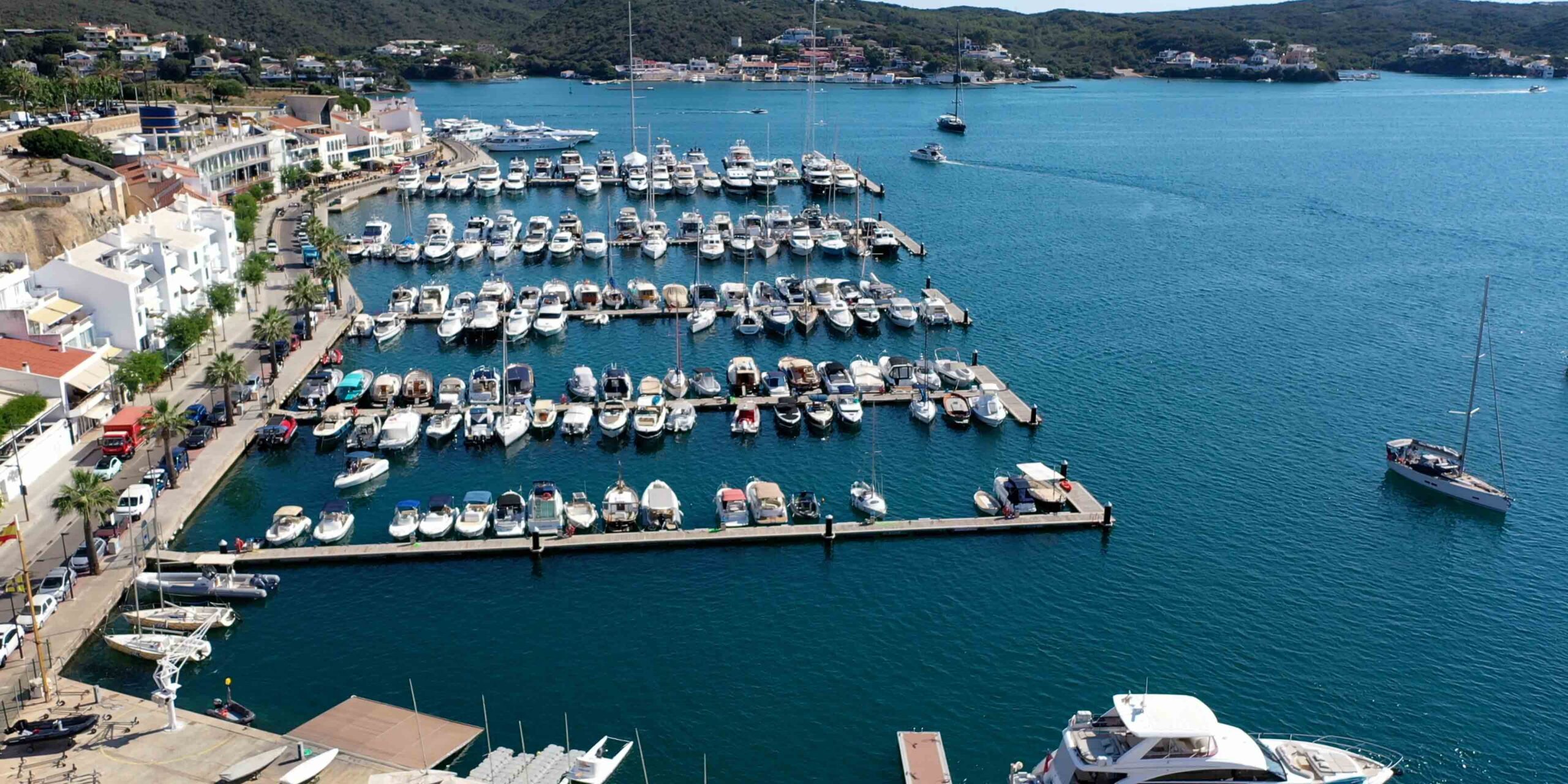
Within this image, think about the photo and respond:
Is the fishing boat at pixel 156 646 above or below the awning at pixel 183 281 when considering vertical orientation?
below

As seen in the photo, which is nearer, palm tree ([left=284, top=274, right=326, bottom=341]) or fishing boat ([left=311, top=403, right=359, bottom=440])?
fishing boat ([left=311, top=403, right=359, bottom=440])

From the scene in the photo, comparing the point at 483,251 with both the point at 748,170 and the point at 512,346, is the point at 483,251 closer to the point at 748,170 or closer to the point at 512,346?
the point at 512,346

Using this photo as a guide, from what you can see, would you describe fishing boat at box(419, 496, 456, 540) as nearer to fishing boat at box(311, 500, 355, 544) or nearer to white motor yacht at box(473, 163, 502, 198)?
fishing boat at box(311, 500, 355, 544)

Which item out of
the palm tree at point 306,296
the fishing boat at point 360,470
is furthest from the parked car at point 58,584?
the palm tree at point 306,296

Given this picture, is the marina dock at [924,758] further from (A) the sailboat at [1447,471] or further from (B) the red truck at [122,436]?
(B) the red truck at [122,436]

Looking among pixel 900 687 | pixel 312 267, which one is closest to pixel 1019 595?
pixel 900 687

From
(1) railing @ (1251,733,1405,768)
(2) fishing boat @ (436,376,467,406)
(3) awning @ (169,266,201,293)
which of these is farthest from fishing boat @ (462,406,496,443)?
(1) railing @ (1251,733,1405,768)
